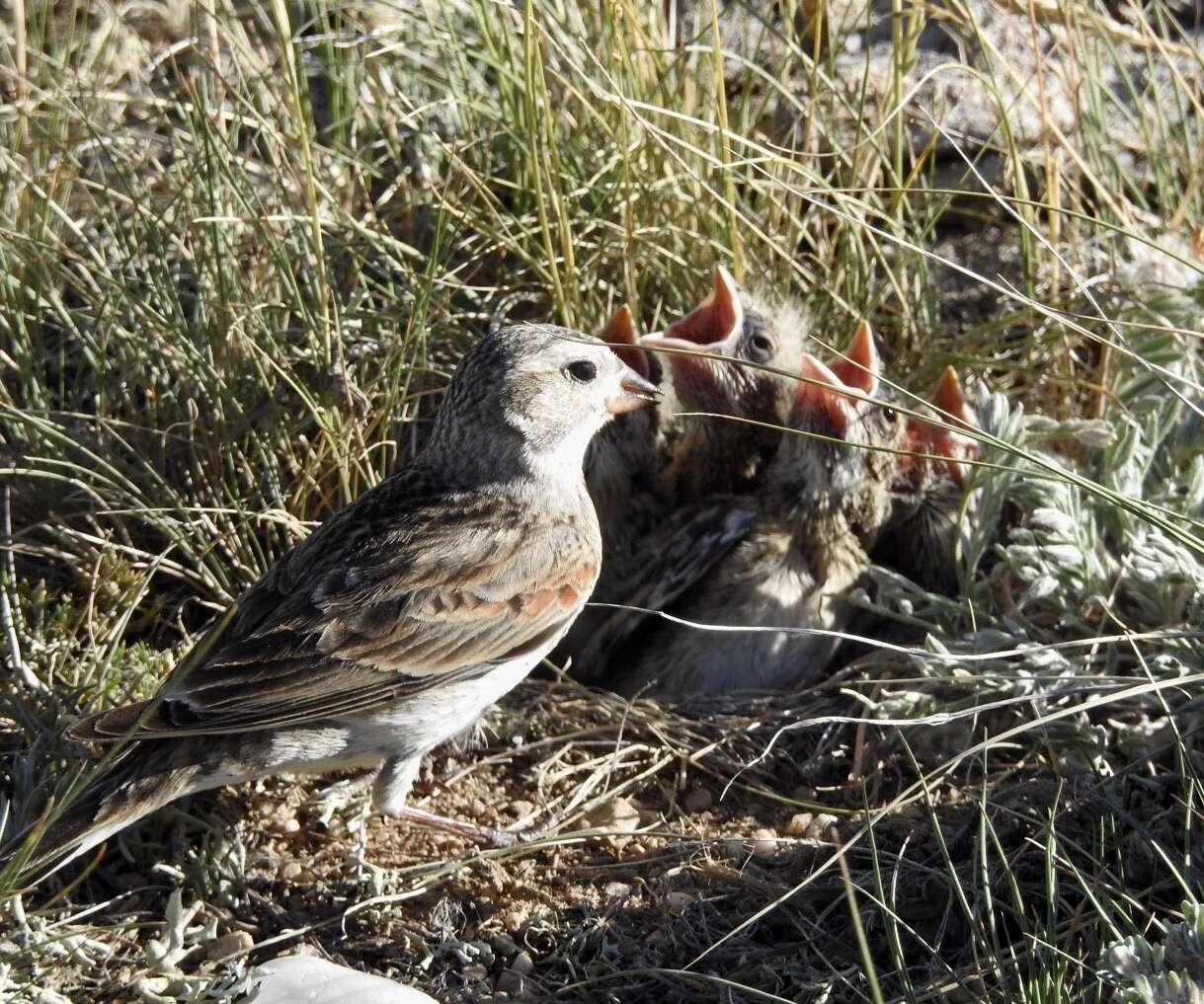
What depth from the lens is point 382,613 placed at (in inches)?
143

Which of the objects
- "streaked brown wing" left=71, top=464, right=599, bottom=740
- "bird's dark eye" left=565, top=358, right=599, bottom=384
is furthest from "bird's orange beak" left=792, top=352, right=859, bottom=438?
"streaked brown wing" left=71, top=464, right=599, bottom=740

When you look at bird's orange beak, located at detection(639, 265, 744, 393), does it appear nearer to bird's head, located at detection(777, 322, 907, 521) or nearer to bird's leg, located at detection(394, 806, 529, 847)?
bird's head, located at detection(777, 322, 907, 521)

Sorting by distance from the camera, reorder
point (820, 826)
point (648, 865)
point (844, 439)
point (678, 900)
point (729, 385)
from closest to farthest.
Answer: point (678, 900)
point (648, 865)
point (820, 826)
point (844, 439)
point (729, 385)

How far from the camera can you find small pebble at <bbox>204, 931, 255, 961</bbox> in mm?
3486

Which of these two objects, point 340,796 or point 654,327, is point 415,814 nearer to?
point 340,796

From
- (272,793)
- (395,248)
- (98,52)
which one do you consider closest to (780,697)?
(272,793)

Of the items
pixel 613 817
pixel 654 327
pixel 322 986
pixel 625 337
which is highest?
pixel 625 337

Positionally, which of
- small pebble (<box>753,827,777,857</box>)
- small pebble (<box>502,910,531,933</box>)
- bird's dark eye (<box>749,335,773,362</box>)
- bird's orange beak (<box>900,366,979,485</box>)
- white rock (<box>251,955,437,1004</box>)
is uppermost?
bird's dark eye (<box>749,335,773,362</box>)

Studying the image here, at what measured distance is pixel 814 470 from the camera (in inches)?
186

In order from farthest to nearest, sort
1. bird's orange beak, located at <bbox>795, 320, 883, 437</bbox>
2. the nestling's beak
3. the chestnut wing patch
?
bird's orange beak, located at <bbox>795, 320, 883, 437</bbox> < the nestling's beak < the chestnut wing patch

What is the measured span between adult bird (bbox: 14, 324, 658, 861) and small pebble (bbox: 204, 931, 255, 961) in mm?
361

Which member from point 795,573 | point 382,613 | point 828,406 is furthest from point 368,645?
point 828,406

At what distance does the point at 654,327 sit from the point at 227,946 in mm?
2562

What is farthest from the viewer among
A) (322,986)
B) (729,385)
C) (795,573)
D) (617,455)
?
(617,455)
